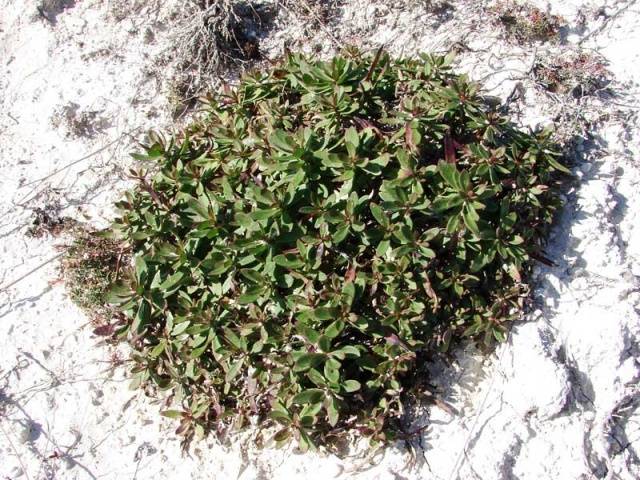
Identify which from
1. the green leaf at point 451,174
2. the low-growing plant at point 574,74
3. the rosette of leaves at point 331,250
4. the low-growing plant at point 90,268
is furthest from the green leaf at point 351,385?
the low-growing plant at point 574,74

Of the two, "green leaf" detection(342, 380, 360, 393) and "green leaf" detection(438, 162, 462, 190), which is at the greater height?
"green leaf" detection(438, 162, 462, 190)

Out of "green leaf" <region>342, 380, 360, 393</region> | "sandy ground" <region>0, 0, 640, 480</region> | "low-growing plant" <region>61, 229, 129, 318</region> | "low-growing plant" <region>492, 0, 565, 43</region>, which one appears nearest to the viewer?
"green leaf" <region>342, 380, 360, 393</region>

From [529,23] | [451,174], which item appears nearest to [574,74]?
[529,23]

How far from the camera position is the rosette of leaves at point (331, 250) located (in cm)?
334

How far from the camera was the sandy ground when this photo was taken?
11.4ft

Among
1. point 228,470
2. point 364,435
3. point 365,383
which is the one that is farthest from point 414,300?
point 228,470

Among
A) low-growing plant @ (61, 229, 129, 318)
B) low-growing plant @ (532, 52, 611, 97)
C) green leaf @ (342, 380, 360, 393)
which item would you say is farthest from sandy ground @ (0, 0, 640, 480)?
green leaf @ (342, 380, 360, 393)

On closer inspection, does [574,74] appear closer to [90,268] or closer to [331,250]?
[331,250]

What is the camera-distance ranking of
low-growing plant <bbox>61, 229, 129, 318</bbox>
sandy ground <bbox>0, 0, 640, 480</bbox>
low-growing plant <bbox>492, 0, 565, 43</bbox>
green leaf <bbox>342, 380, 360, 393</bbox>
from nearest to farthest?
green leaf <bbox>342, 380, 360, 393</bbox> → sandy ground <bbox>0, 0, 640, 480</bbox> → low-growing plant <bbox>61, 229, 129, 318</bbox> → low-growing plant <bbox>492, 0, 565, 43</bbox>

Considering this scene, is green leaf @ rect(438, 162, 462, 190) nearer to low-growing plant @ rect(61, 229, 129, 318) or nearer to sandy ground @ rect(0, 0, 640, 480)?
sandy ground @ rect(0, 0, 640, 480)

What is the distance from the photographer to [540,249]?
12.0 feet

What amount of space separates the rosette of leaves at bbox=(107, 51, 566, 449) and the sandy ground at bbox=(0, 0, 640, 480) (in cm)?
25

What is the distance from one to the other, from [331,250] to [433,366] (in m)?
0.92

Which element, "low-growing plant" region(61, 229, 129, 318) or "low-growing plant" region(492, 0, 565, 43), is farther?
"low-growing plant" region(492, 0, 565, 43)
